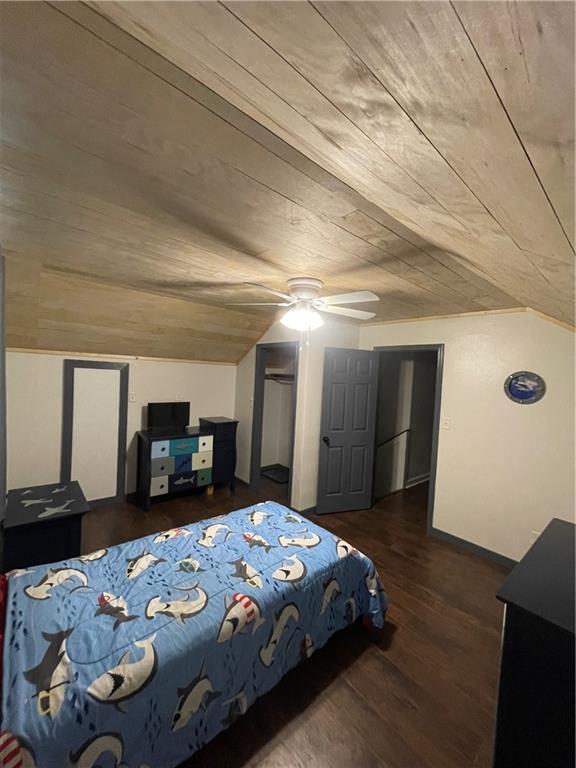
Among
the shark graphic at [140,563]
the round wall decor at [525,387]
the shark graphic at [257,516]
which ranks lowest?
the shark graphic at [140,563]

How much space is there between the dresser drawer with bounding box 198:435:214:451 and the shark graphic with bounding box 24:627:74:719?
9.40 ft

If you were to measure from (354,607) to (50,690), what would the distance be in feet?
5.23

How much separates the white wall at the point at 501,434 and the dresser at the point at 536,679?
2094mm

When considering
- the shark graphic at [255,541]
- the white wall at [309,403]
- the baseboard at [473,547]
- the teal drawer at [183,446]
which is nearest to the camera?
the shark graphic at [255,541]

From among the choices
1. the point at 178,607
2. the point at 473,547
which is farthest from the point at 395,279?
the point at 473,547

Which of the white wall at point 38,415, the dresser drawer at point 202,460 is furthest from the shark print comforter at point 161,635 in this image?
the white wall at point 38,415

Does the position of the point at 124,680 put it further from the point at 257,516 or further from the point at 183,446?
the point at 183,446

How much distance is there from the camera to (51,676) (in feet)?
3.66

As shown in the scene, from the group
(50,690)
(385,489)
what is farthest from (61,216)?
(385,489)

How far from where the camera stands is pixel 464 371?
3227 millimetres

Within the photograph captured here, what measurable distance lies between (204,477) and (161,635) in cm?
294

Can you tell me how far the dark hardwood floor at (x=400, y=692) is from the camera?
1.42m

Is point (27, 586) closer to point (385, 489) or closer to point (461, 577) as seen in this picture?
point (461, 577)

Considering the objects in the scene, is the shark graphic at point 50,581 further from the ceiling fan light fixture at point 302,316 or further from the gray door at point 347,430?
the gray door at point 347,430
